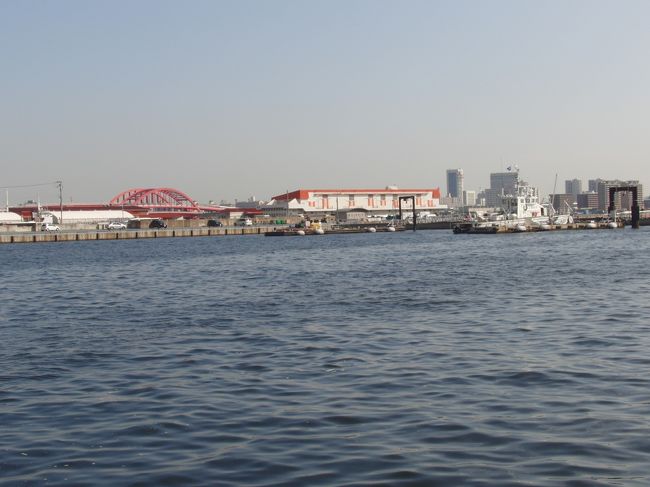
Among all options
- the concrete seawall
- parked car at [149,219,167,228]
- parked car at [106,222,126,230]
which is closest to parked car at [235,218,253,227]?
the concrete seawall

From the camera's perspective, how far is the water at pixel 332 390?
1143 centimetres

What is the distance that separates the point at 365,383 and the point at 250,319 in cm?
1185

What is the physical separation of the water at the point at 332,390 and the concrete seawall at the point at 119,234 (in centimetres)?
9968

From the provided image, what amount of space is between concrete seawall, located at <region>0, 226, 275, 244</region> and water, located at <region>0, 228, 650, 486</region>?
327 feet

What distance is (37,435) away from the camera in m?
13.4

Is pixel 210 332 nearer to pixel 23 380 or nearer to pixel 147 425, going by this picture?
pixel 23 380

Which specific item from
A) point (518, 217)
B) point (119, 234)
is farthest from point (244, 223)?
point (518, 217)

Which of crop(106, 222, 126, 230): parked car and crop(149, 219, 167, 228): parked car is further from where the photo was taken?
crop(149, 219, 167, 228): parked car

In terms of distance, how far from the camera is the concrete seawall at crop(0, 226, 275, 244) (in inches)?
5059

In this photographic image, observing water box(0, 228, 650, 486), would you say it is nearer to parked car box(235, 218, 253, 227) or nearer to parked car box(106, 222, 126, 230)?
parked car box(106, 222, 126, 230)

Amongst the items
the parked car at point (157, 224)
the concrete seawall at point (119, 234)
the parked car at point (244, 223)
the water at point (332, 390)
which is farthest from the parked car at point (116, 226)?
the water at point (332, 390)

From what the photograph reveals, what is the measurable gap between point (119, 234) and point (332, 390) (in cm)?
12944

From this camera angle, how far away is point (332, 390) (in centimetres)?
1611

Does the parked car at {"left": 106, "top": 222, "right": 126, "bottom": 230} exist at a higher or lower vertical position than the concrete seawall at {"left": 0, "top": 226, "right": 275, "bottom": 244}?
higher
